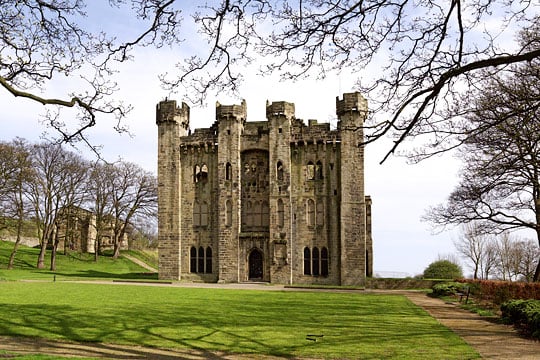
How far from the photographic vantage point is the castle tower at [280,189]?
45.4 metres

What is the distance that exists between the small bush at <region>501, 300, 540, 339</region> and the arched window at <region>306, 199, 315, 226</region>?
26.5 m

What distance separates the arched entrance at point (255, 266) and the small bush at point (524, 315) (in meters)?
28.1

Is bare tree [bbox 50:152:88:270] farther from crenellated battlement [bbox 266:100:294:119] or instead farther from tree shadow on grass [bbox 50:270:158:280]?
crenellated battlement [bbox 266:100:294:119]

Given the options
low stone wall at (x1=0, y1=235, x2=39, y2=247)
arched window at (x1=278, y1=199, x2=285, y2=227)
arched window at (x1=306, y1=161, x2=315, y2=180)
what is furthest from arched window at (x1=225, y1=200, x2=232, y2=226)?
low stone wall at (x1=0, y1=235, x2=39, y2=247)

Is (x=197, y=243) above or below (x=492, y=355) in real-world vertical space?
above

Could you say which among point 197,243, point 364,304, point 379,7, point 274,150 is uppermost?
point 274,150

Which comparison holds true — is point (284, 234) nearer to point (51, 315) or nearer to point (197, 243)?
point (197, 243)

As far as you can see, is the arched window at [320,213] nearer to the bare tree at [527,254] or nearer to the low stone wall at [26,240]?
the bare tree at [527,254]

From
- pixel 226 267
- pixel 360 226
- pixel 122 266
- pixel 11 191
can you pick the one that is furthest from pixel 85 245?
pixel 360 226

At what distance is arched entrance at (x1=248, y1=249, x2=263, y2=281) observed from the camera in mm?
46594

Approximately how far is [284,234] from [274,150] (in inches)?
287

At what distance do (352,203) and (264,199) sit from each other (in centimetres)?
A: 780

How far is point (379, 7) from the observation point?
7887 mm

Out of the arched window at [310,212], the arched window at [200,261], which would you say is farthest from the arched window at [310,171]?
the arched window at [200,261]
